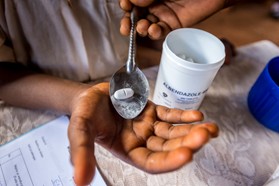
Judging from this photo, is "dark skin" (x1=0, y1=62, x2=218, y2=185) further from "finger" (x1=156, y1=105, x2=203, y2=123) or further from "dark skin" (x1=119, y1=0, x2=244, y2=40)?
"dark skin" (x1=119, y1=0, x2=244, y2=40)

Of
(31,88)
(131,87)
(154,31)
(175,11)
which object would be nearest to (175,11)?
(175,11)

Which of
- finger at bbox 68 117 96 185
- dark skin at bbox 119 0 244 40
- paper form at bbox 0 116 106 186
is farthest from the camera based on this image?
dark skin at bbox 119 0 244 40

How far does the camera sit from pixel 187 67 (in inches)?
14.3

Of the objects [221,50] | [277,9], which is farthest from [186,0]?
[277,9]

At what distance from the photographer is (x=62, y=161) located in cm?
39

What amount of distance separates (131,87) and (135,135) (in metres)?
0.10

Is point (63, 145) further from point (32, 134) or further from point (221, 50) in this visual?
point (221, 50)

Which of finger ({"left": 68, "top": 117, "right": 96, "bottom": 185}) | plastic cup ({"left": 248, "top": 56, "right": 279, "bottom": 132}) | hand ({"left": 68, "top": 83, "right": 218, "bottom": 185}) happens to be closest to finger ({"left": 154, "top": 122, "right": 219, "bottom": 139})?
hand ({"left": 68, "top": 83, "right": 218, "bottom": 185})

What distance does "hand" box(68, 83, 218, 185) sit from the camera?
0.84 ft

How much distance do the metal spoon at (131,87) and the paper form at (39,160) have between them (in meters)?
0.11

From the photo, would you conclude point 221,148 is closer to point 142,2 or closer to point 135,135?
point 135,135

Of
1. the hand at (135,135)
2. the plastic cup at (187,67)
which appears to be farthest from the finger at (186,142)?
the plastic cup at (187,67)

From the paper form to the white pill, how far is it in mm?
122

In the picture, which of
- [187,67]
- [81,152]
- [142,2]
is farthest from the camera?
[142,2]
